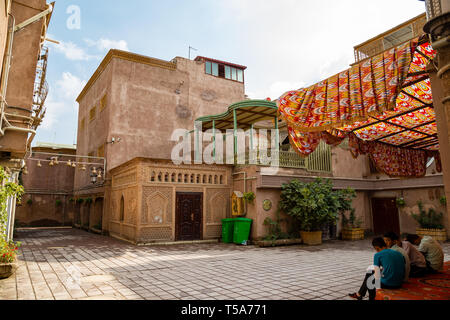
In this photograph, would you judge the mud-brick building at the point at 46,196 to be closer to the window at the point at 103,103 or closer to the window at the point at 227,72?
the window at the point at 103,103

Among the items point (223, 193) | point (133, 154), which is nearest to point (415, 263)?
point (223, 193)

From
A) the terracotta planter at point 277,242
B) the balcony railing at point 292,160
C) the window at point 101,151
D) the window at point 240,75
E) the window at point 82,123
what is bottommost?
the terracotta planter at point 277,242

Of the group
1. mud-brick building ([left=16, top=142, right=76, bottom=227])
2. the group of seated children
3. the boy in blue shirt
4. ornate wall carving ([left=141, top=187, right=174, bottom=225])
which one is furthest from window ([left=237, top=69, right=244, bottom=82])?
the boy in blue shirt

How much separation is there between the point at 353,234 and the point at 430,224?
3.48 meters

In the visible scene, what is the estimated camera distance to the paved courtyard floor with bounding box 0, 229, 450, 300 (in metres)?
5.34

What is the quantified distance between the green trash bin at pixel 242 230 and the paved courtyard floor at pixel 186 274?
1.73 metres

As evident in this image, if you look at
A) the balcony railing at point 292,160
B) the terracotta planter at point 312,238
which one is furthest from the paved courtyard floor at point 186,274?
the balcony railing at point 292,160

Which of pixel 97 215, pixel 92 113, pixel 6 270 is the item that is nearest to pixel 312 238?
pixel 6 270

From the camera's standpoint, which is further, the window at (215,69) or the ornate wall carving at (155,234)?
the window at (215,69)

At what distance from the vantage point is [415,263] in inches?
207

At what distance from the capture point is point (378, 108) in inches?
169

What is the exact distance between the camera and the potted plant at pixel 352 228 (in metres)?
14.6

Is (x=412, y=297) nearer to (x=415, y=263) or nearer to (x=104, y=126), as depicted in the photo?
(x=415, y=263)

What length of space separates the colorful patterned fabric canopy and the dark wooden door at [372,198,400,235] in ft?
29.3
